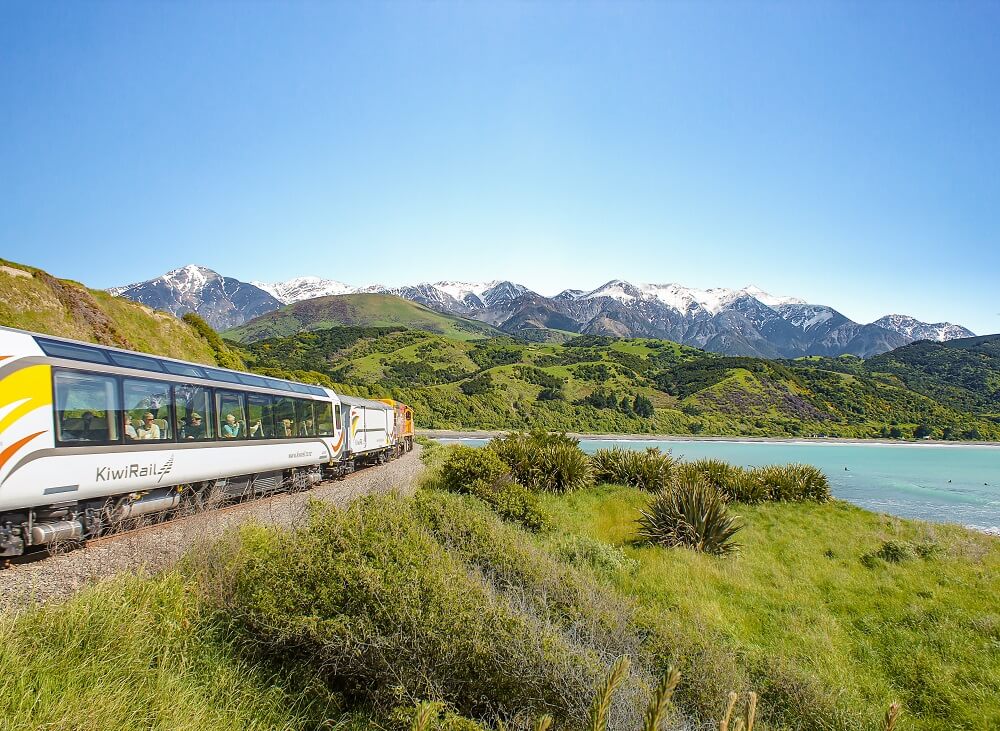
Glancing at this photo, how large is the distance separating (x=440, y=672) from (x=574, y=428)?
91230 millimetres

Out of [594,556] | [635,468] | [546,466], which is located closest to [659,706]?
[594,556]

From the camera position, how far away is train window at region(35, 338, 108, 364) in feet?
25.1

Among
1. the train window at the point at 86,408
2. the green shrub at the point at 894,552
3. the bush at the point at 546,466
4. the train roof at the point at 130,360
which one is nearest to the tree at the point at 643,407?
the bush at the point at 546,466

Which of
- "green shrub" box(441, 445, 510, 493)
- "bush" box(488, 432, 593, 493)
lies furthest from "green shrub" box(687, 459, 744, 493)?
"green shrub" box(441, 445, 510, 493)

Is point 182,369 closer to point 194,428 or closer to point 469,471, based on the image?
point 194,428

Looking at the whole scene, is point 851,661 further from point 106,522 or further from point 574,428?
point 574,428

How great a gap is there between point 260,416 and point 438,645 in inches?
410

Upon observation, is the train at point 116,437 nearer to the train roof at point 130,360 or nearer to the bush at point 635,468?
the train roof at point 130,360

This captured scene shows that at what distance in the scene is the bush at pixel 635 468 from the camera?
17719 millimetres

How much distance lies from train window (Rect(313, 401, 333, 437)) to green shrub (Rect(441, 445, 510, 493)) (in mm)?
4424

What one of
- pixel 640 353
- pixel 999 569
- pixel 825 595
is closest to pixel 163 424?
pixel 825 595

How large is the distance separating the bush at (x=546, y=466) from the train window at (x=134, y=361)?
9.42 m

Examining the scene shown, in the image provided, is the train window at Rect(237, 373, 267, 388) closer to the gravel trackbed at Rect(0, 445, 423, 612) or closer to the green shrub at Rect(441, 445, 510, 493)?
the green shrub at Rect(441, 445, 510, 493)

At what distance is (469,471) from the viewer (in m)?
14.4
